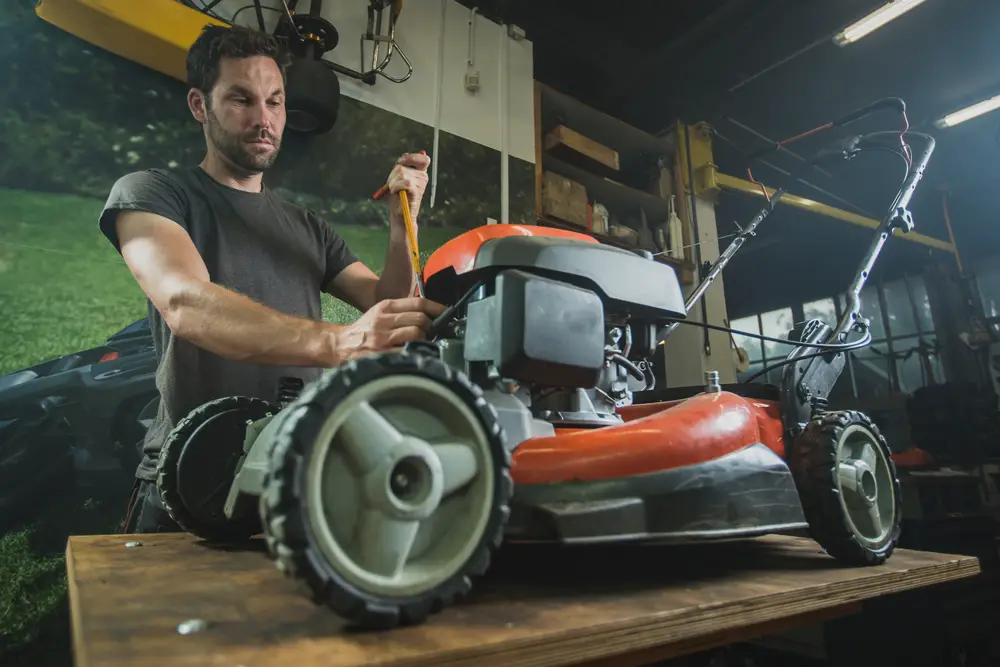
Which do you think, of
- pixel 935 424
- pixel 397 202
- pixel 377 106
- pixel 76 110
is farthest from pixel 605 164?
pixel 935 424

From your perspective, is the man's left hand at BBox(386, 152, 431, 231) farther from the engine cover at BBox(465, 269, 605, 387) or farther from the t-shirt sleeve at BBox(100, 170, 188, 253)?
the engine cover at BBox(465, 269, 605, 387)

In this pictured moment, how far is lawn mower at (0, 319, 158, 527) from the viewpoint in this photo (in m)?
1.52

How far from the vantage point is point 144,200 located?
1245 mm

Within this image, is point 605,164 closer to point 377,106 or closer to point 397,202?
A: point 377,106

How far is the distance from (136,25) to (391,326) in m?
1.51

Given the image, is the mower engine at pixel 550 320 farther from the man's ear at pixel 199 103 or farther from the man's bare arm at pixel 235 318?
the man's ear at pixel 199 103

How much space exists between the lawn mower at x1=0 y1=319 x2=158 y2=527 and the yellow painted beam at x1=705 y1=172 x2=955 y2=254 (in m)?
2.97

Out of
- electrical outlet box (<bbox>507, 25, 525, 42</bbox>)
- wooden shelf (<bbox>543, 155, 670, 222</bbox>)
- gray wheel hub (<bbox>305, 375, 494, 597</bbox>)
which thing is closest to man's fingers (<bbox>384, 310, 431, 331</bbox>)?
gray wheel hub (<bbox>305, 375, 494, 597</bbox>)

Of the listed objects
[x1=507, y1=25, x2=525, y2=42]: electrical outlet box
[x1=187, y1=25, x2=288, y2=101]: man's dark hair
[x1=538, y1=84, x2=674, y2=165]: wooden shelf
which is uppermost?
[x1=507, y1=25, x2=525, y2=42]: electrical outlet box

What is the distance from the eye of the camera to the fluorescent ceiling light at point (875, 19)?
9.85 feet

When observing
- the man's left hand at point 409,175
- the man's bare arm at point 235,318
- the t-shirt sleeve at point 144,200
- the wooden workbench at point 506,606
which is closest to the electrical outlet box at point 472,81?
the man's left hand at point 409,175

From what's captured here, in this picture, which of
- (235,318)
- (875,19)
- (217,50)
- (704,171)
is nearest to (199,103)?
(217,50)

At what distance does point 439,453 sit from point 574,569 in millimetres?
370

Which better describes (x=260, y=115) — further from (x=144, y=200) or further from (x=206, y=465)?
(x=206, y=465)
